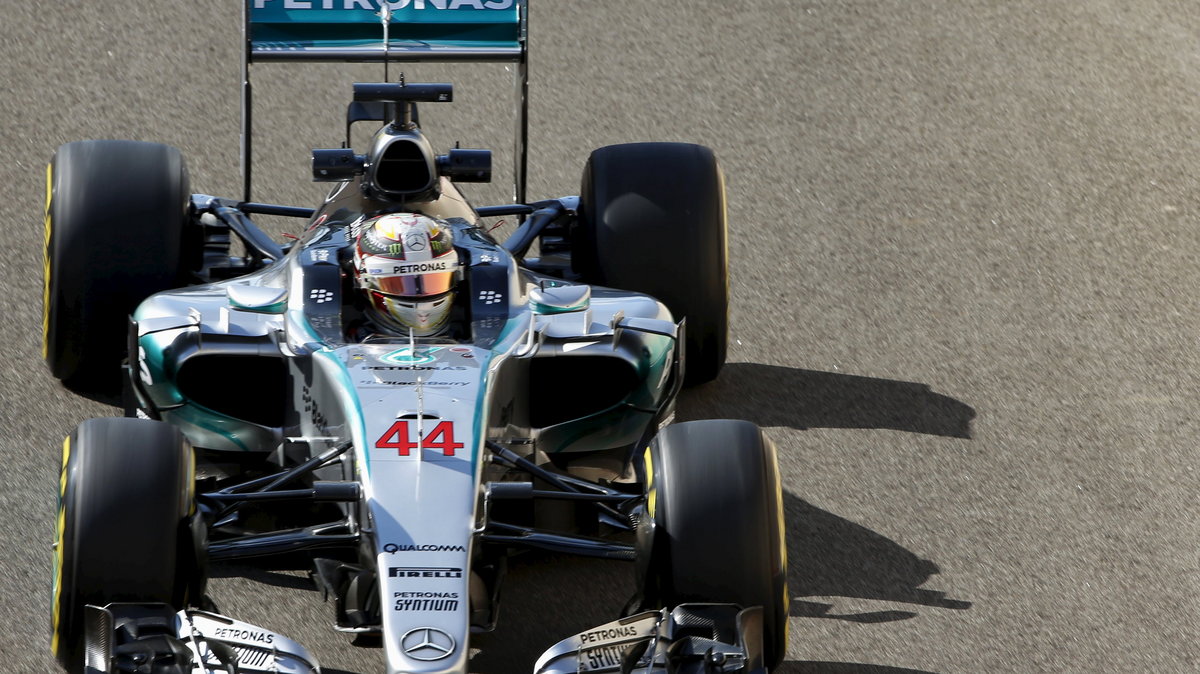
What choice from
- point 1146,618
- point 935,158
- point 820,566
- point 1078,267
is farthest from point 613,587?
point 935,158

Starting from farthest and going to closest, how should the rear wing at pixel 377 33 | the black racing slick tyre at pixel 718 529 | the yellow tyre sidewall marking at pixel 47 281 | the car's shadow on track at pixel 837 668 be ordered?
the rear wing at pixel 377 33 → the yellow tyre sidewall marking at pixel 47 281 → the car's shadow on track at pixel 837 668 → the black racing slick tyre at pixel 718 529

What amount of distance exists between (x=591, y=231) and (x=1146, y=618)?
2.93 m

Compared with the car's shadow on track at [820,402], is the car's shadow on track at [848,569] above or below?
below

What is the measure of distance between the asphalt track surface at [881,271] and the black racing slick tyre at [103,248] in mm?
369

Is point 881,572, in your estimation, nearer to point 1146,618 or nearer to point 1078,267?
point 1146,618

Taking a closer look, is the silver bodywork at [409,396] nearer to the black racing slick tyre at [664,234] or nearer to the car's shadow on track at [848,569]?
the black racing slick tyre at [664,234]

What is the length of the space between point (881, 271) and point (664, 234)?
7.56 ft

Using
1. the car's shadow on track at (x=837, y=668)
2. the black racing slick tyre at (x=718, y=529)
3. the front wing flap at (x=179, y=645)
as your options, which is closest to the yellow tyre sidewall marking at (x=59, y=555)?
the front wing flap at (x=179, y=645)

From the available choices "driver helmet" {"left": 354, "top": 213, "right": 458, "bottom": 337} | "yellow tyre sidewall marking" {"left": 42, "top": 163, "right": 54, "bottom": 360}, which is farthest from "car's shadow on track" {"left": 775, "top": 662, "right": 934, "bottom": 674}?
"yellow tyre sidewall marking" {"left": 42, "top": 163, "right": 54, "bottom": 360}

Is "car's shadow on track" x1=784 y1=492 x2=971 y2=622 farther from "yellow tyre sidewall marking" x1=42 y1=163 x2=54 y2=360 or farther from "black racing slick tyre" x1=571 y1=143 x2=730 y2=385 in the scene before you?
"yellow tyre sidewall marking" x1=42 y1=163 x2=54 y2=360

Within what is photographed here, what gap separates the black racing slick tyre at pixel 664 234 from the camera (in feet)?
28.0

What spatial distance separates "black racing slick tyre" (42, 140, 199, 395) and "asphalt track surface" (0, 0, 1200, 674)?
0.37 metres

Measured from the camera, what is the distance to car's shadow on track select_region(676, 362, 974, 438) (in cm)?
897

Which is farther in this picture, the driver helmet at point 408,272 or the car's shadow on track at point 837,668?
the driver helmet at point 408,272
